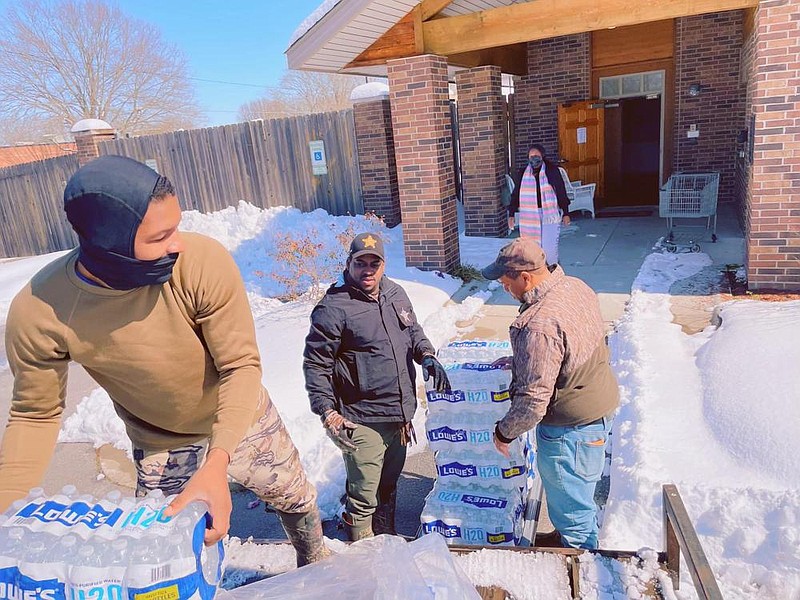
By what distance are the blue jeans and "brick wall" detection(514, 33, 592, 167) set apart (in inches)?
431

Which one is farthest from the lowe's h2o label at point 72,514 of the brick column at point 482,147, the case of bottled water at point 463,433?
the brick column at point 482,147

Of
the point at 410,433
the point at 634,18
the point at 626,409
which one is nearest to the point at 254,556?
the point at 410,433

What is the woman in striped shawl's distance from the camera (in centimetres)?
748

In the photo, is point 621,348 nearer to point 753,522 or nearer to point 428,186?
point 753,522

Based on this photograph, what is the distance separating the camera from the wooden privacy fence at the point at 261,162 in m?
12.4

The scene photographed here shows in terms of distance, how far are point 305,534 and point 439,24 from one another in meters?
6.75

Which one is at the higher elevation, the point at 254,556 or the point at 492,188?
the point at 492,188

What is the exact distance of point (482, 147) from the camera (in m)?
10.4

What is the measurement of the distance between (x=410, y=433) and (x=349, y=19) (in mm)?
5091

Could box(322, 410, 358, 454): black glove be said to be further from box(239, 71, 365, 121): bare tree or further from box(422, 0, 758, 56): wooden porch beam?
box(239, 71, 365, 121): bare tree

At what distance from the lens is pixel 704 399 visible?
448 centimetres

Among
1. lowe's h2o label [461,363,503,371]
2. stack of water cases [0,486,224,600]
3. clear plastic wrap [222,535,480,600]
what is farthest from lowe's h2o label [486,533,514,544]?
stack of water cases [0,486,224,600]

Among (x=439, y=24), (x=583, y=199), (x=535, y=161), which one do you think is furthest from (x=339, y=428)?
(x=583, y=199)

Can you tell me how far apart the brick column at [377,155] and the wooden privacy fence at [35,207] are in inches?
322
